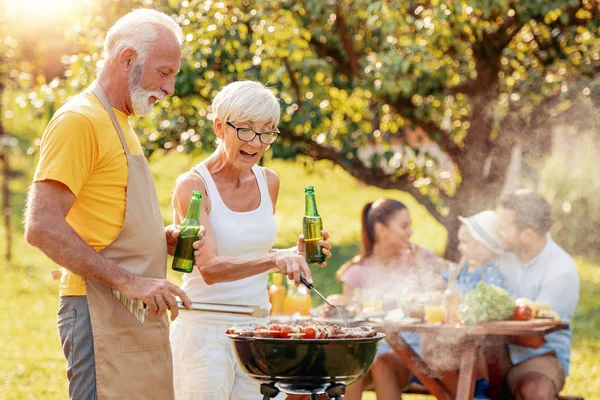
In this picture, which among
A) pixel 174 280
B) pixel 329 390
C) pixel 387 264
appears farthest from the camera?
pixel 174 280

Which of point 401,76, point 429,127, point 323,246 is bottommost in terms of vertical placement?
point 323,246

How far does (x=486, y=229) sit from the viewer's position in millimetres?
5672

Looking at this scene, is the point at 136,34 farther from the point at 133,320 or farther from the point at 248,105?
the point at 133,320

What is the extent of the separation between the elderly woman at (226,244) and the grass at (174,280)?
3.79 m

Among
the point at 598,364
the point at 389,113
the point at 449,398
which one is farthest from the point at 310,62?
the point at 598,364

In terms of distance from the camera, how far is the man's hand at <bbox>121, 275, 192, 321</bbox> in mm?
2709

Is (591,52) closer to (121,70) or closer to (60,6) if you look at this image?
(60,6)

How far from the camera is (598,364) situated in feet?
26.2

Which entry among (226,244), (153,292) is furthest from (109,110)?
(226,244)

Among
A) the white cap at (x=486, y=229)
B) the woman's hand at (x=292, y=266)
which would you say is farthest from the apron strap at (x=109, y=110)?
the white cap at (x=486, y=229)

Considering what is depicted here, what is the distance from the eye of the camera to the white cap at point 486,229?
561 centimetres

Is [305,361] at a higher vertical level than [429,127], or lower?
lower

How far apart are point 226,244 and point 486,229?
2661mm

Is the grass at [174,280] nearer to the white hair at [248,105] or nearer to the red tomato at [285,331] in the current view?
the white hair at [248,105]
